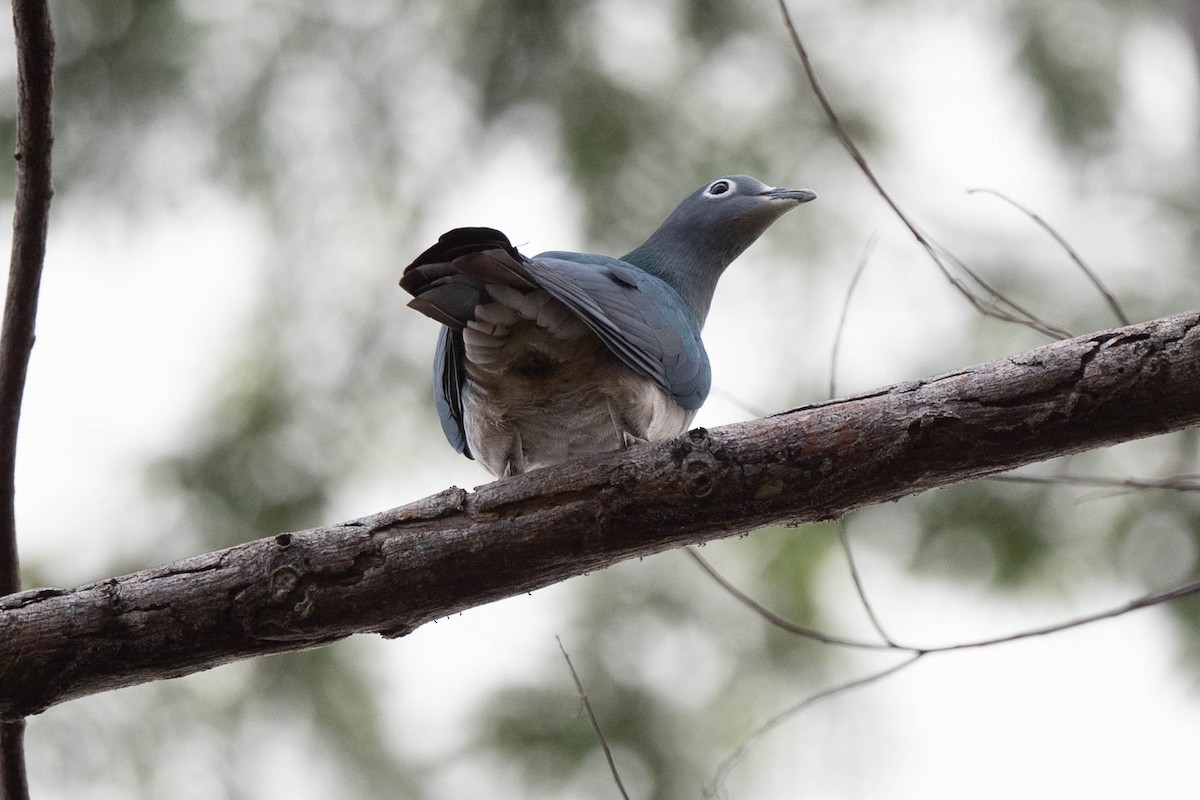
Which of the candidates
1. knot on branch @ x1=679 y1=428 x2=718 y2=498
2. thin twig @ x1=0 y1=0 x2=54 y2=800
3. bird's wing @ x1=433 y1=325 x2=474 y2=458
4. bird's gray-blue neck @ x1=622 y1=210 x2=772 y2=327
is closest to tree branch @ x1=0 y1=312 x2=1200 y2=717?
knot on branch @ x1=679 y1=428 x2=718 y2=498

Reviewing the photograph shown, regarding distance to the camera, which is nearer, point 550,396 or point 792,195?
point 550,396

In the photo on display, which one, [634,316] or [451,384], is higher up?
[451,384]

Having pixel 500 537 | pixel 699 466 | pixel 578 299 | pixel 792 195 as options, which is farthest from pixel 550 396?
pixel 792 195

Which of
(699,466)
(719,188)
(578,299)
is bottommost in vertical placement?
(699,466)

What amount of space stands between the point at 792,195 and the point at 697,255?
1.41 ft

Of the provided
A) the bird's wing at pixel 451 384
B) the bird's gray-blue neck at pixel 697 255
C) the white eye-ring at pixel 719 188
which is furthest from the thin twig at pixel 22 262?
the white eye-ring at pixel 719 188

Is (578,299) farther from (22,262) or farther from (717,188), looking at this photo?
(717,188)

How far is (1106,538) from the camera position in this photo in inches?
214

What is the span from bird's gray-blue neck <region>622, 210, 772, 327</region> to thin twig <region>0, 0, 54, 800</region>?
2290 mm

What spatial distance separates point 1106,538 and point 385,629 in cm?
375

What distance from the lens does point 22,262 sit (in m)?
2.82

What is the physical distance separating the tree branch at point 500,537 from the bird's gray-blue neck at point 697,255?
5.68ft

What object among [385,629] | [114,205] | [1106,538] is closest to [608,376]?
[385,629]

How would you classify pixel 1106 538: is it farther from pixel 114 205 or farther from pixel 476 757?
pixel 114 205
